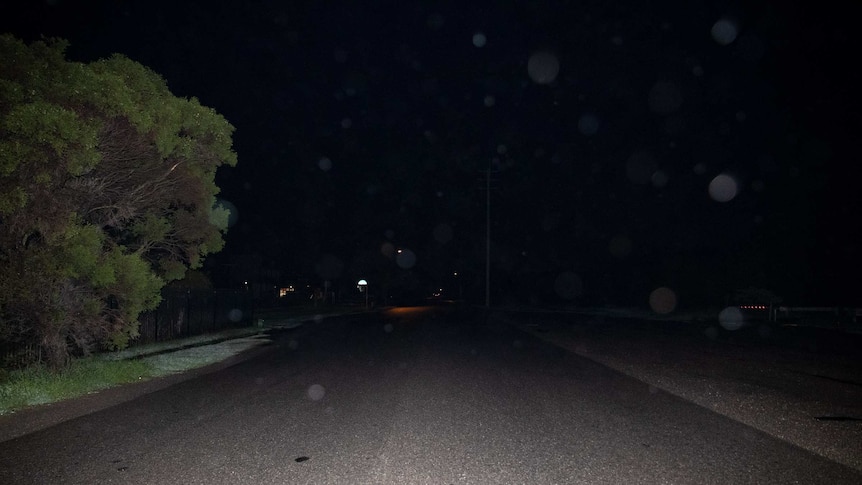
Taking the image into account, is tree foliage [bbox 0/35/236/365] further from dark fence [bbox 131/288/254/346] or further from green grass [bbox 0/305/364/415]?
dark fence [bbox 131/288/254/346]

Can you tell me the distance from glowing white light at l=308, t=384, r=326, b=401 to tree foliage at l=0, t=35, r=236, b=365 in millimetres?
4532

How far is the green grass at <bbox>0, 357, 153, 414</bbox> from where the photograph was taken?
9.46 m

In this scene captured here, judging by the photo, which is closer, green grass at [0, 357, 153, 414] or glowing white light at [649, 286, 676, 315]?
green grass at [0, 357, 153, 414]

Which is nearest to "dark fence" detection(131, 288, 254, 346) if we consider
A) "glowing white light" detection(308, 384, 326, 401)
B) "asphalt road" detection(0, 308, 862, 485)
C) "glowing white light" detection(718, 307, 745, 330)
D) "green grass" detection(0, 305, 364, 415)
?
"green grass" detection(0, 305, 364, 415)

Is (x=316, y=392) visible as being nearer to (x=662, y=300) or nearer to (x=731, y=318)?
(x=731, y=318)

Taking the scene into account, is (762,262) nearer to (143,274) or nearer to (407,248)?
(143,274)

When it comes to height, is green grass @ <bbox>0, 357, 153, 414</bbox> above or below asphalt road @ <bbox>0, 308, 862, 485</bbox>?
above

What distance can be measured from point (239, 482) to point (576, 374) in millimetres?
8701

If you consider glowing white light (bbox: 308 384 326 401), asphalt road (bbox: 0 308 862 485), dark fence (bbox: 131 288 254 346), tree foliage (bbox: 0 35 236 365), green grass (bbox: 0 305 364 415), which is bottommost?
asphalt road (bbox: 0 308 862 485)

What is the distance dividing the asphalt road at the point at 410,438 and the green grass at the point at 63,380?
1.40 meters

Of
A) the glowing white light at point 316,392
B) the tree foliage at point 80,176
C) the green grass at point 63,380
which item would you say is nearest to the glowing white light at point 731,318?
the glowing white light at point 316,392

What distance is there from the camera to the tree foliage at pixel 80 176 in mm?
10211

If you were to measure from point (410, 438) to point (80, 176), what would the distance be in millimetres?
8952

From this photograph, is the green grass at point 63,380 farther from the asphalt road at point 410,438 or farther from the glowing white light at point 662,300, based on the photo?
the glowing white light at point 662,300
